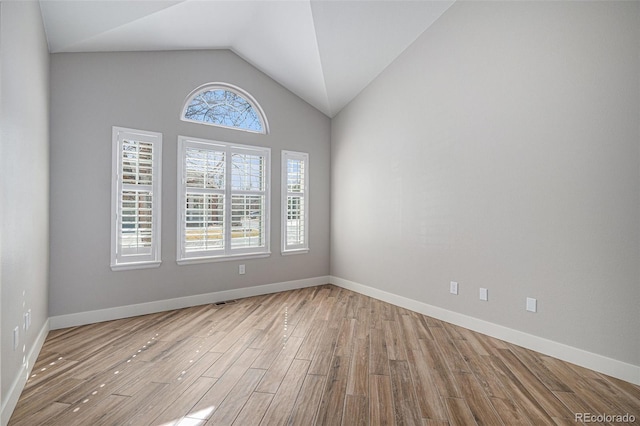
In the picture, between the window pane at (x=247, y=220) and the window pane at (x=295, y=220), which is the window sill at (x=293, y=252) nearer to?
the window pane at (x=295, y=220)

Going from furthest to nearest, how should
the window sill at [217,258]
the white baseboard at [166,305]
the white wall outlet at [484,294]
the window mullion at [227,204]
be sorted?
the window mullion at [227,204] → the window sill at [217,258] → the white baseboard at [166,305] → the white wall outlet at [484,294]

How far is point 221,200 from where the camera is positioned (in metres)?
4.44

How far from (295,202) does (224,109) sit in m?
1.68

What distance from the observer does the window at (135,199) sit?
3.64 meters

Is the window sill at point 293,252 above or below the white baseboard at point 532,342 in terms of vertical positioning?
above

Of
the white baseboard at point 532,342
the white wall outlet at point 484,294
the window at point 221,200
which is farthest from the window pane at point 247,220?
the white wall outlet at point 484,294

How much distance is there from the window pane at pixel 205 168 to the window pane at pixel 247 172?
0.17m

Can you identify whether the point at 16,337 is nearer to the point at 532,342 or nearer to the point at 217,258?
the point at 217,258

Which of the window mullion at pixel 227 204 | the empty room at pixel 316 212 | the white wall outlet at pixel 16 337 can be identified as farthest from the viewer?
the window mullion at pixel 227 204

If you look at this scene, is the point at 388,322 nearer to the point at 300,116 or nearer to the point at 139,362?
the point at 139,362

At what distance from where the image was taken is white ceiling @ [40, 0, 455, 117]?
3037mm

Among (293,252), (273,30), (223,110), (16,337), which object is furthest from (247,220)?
(16,337)

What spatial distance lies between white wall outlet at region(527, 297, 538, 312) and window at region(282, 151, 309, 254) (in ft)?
10.2

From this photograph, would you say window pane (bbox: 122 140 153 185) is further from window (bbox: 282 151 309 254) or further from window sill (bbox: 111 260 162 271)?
window (bbox: 282 151 309 254)
